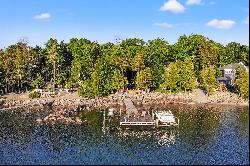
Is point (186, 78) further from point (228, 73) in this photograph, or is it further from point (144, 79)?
point (228, 73)

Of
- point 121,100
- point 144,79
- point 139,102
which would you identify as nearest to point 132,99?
point 121,100

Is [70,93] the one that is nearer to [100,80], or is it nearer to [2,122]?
[100,80]

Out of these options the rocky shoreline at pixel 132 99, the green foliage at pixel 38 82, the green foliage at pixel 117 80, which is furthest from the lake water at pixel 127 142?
the green foliage at pixel 38 82

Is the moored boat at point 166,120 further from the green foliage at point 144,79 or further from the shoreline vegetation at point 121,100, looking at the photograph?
the green foliage at point 144,79

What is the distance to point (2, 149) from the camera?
75000 mm

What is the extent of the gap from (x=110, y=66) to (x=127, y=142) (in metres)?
55.1

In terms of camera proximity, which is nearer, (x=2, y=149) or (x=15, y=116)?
(x=2, y=149)

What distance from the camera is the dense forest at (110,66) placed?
129 m

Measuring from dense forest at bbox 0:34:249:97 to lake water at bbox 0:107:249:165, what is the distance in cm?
2851

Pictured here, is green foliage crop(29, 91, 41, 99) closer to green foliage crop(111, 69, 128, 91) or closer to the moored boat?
green foliage crop(111, 69, 128, 91)

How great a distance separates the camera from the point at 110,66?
131250mm

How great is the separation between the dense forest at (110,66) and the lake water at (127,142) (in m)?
28.5

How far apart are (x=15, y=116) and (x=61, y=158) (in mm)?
37507

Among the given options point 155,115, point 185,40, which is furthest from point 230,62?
point 155,115
